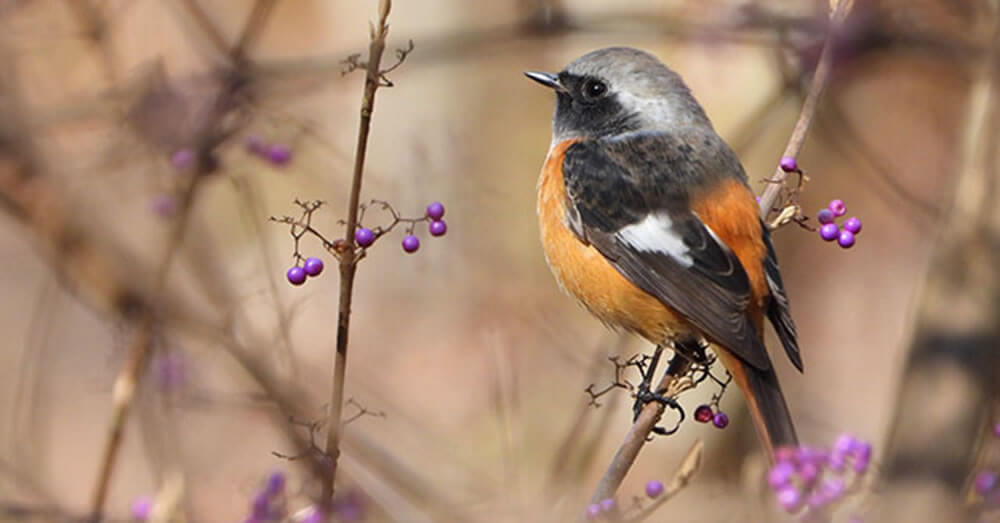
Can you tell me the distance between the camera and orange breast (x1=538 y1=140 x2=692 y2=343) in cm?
376

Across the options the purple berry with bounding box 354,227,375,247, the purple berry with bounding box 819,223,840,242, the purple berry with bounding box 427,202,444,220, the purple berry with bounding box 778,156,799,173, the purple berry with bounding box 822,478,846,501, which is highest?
the purple berry with bounding box 354,227,375,247

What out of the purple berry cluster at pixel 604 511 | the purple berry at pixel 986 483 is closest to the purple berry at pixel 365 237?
the purple berry cluster at pixel 604 511

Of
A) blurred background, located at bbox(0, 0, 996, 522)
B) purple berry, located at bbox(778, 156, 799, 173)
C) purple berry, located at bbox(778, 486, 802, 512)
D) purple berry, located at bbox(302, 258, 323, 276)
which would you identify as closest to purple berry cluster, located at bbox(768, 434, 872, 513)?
purple berry, located at bbox(778, 486, 802, 512)

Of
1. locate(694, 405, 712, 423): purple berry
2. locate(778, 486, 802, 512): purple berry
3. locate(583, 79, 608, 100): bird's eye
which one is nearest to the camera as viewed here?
locate(778, 486, 802, 512): purple berry

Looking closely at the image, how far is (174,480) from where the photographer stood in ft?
10.4

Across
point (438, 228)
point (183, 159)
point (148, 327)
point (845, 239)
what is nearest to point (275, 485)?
point (148, 327)

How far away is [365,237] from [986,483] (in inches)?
63.2

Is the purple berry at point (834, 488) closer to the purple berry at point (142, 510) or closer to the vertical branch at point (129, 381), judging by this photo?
the vertical branch at point (129, 381)

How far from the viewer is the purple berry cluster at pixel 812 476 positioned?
8.37 feet

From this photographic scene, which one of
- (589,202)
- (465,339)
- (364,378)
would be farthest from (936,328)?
(465,339)

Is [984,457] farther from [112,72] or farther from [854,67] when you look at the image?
[112,72]

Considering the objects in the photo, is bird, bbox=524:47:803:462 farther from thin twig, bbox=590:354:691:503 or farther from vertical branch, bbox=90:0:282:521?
vertical branch, bbox=90:0:282:521

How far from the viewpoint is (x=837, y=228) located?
330 cm

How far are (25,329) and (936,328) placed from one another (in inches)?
268
